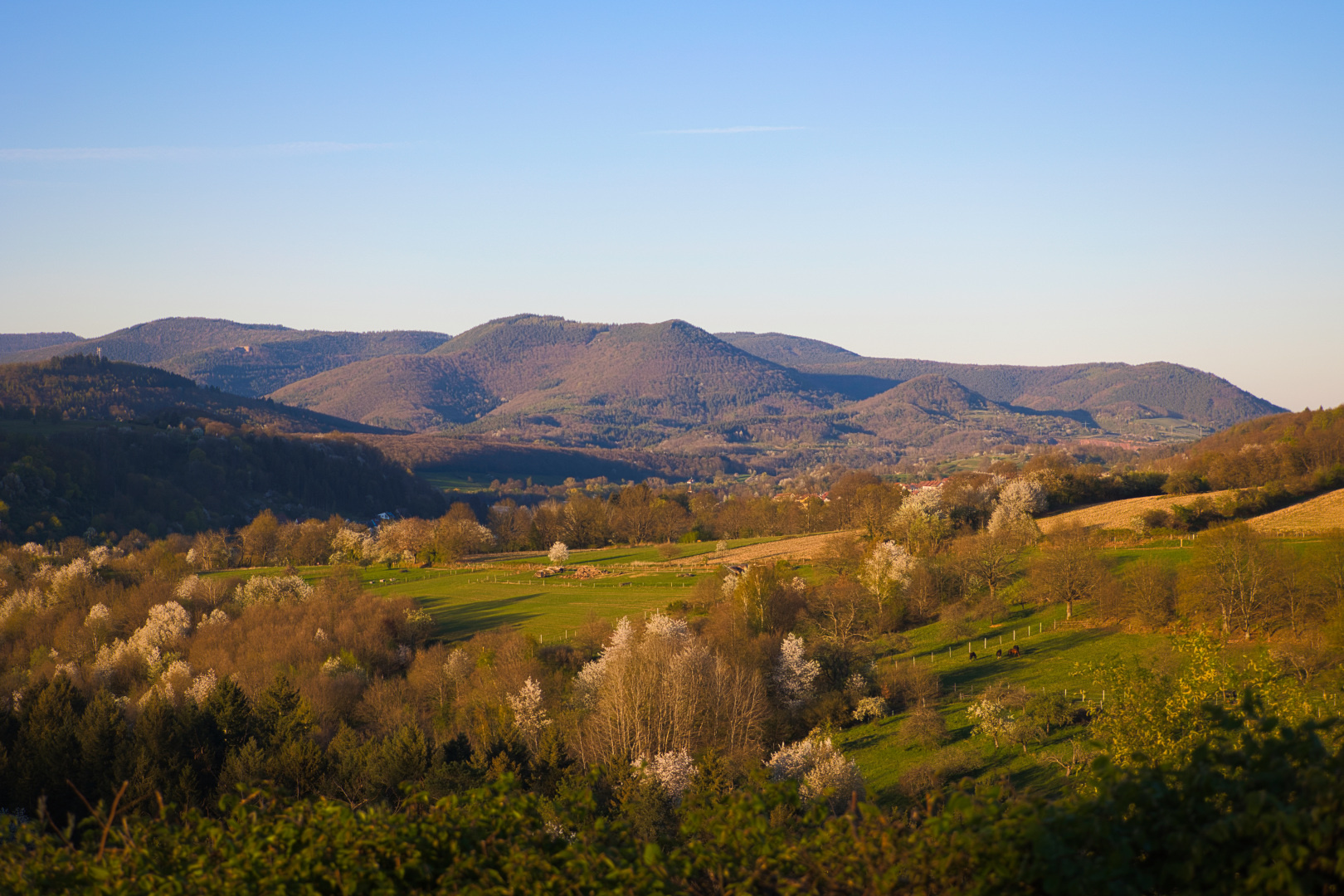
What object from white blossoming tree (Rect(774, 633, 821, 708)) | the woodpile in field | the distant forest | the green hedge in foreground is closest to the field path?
the woodpile in field

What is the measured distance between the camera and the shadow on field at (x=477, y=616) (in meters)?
50.1

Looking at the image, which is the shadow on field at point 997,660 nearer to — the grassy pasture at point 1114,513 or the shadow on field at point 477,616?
the grassy pasture at point 1114,513

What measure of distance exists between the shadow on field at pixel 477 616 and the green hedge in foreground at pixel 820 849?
4017 centimetres

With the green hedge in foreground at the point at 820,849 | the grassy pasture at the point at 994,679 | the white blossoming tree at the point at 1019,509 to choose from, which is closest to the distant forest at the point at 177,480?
the white blossoming tree at the point at 1019,509

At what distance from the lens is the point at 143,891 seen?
28.3 feet

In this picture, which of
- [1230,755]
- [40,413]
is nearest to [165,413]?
[40,413]

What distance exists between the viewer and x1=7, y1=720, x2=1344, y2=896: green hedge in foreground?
7336 mm

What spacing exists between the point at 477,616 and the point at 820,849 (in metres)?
46.2

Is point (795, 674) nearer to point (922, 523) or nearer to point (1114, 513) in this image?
point (922, 523)

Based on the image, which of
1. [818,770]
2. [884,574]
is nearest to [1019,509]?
[884,574]

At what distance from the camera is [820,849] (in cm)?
935

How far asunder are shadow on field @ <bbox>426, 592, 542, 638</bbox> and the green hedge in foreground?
40.2m

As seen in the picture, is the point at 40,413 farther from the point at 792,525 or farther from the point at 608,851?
the point at 608,851

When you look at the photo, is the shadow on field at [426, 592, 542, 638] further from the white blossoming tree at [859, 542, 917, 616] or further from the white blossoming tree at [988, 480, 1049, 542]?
the white blossoming tree at [988, 480, 1049, 542]
